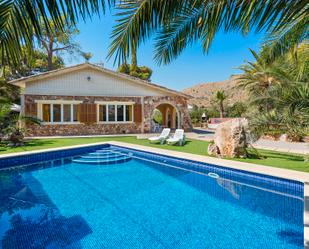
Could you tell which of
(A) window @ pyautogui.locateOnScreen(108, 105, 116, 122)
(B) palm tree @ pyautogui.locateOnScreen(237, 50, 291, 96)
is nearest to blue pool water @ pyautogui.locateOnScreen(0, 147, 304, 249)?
(A) window @ pyautogui.locateOnScreen(108, 105, 116, 122)

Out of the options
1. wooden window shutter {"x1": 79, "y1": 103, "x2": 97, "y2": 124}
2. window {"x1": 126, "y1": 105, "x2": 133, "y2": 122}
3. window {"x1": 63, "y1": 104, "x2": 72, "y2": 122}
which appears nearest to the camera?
wooden window shutter {"x1": 79, "y1": 103, "x2": 97, "y2": 124}

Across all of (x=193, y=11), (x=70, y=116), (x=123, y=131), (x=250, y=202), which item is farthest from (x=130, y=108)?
(x=193, y=11)

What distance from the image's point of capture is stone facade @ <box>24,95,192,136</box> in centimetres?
1723

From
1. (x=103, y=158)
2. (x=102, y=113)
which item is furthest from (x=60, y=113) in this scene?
(x=103, y=158)

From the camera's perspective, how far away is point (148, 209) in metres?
5.29

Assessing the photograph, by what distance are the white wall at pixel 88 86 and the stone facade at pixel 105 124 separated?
0.40 metres

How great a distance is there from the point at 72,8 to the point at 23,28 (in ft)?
1.41

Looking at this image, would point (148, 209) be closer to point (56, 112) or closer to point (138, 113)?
point (138, 113)

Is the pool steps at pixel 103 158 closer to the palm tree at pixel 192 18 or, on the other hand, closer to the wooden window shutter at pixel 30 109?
the palm tree at pixel 192 18

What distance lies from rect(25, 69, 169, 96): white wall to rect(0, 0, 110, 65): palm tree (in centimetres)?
1743

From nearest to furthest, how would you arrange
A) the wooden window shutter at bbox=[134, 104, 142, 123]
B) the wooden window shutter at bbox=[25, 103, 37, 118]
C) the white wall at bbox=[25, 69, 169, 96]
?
the wooden window shutter at bbox=[25, 103, 37, 118] < the white wall at bbox=[25, 69, 169, 96] < the wooden window shutter at bbox=[134, 104, 142, 123]

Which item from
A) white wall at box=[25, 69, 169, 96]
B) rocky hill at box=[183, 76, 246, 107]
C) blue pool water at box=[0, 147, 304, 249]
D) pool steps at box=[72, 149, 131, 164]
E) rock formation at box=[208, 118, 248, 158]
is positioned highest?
rocky hill at box=[183, 76, 246, 107]

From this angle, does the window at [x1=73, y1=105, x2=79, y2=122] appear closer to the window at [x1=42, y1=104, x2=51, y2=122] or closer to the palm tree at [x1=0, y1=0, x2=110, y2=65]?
the window at [x1=42, y1=104, x2=51, y2=122]

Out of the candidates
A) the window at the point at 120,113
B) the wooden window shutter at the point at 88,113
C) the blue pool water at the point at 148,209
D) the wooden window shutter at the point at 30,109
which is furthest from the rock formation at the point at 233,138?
the wooden window shutter at the point at 30,109
